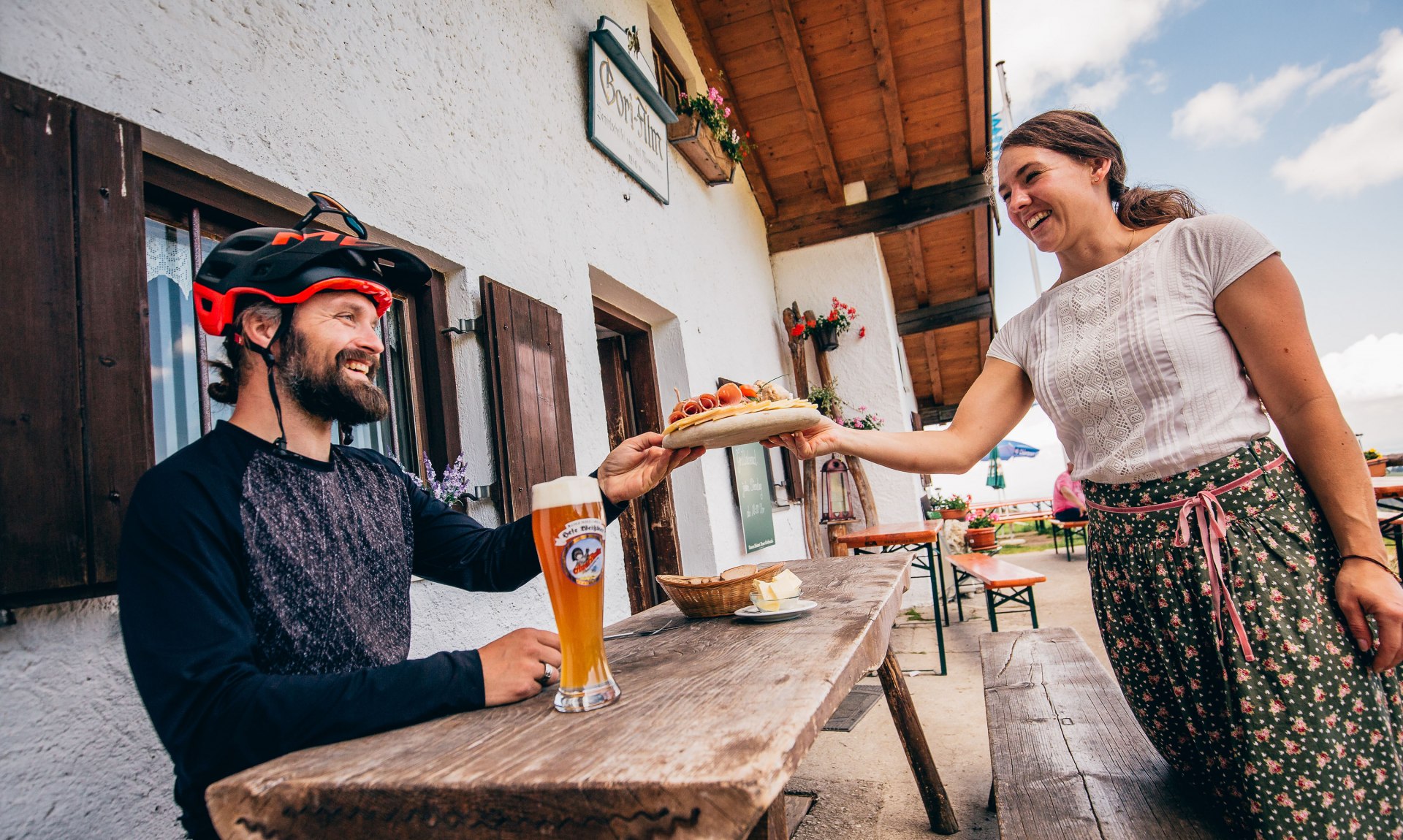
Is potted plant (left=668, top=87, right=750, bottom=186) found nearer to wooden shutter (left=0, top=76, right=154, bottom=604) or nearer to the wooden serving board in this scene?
the wooden serving board

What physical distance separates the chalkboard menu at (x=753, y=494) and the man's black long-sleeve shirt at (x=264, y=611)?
11.9 feet

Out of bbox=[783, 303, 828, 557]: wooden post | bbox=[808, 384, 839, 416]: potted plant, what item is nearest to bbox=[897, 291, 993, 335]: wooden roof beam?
bbox=[783, 303, 828, 557]: wooden post

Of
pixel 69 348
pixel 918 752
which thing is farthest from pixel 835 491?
pixel 69 348

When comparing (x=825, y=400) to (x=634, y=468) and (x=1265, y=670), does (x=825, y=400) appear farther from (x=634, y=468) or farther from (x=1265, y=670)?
(x=1265, y=670)

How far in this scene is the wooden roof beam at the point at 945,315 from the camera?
402 inches

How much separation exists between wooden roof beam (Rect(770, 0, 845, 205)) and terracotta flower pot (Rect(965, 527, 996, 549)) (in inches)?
139

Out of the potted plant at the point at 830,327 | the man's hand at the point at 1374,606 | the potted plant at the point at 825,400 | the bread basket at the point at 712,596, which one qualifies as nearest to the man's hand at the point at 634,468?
the bread basket at the point at 712,596

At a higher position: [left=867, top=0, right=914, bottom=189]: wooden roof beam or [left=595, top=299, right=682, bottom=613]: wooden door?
[left=867, top=0, right=914, bottom=189]: wooden roof beam

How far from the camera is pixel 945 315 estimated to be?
34.0 ft

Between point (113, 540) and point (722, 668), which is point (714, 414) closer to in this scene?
point (722, 668)

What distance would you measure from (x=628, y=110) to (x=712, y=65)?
222cm

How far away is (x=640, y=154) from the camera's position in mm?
4199

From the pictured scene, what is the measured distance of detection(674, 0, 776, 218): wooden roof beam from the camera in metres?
5.57

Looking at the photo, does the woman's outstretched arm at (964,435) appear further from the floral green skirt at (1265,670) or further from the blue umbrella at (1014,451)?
the blue umbrella at (1014,451)
